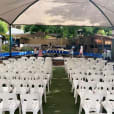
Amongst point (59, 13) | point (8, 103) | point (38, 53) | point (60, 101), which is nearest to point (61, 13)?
point (59, 13)

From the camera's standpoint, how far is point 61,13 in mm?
13867

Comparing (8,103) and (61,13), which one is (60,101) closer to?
(8,103)

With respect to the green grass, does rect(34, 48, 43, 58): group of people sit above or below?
above

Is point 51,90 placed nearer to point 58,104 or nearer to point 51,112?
point 58,104

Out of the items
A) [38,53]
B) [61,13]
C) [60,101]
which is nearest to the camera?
[60,101]

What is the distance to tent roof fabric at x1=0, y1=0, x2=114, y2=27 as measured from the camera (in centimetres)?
1193

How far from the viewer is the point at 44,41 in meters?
27.5

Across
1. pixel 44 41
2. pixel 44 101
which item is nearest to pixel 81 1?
pixel 44 101

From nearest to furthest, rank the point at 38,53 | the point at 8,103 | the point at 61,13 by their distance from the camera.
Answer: the point at 8,103, the point at 61,13, the point at 38,53

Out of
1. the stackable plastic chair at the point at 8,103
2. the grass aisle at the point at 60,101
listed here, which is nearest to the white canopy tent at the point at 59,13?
the grass aisle at the point at 60,101

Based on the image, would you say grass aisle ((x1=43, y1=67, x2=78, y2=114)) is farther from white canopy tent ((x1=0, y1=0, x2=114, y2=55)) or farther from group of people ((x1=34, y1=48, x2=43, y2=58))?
group of people ((x1=34, y1=48, x2=43, y2=58))

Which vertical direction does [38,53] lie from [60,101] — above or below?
above

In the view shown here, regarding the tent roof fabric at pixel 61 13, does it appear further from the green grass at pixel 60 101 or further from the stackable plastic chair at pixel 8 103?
the stackable plastic chair at pixel 8 103

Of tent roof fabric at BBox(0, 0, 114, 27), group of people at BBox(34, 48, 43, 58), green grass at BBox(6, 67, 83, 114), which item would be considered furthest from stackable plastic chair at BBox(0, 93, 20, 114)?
group of people at BBox(34, 48, 43, 58)
